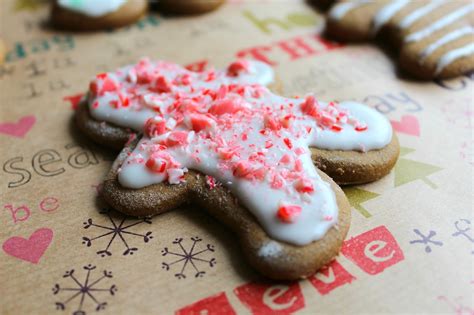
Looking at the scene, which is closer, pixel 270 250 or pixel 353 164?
pixel 270 250

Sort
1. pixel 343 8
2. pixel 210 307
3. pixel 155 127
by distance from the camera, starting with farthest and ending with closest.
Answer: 1. pixel 343 8
2. pixel 155 127
3. pixel 210 307

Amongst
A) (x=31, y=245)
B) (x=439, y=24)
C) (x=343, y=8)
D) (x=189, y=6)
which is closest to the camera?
Result: (x=31, y=245)

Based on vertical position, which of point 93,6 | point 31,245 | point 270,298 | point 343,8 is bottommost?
point 31,245

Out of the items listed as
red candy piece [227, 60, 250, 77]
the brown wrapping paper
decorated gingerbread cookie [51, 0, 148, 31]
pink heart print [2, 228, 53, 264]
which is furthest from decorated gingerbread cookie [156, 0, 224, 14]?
pink heart print [2, 228, 53, 264]

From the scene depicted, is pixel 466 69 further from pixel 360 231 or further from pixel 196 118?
pixel 196 118

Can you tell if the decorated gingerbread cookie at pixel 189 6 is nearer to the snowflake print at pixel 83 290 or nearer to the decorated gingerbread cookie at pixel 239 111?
the decorated gingerbread cookie at pixel 239 111

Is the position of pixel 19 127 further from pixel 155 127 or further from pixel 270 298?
pixel 270 298

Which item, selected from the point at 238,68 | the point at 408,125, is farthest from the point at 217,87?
the point at 408,125
